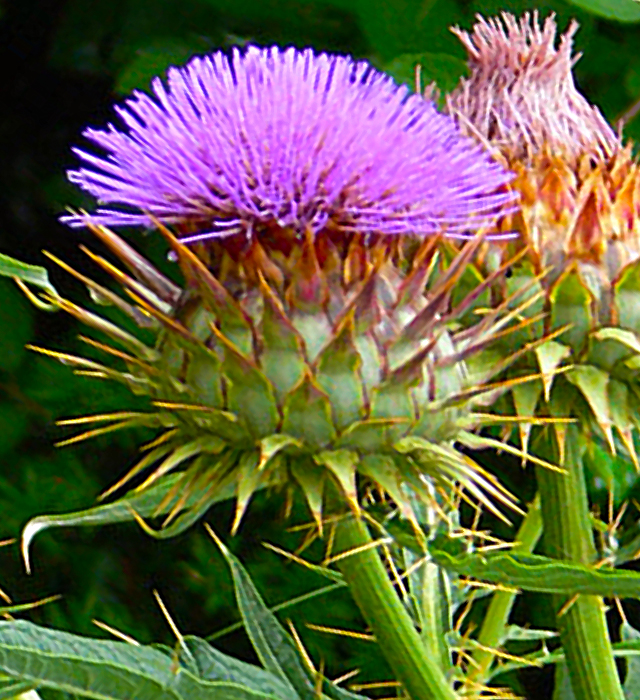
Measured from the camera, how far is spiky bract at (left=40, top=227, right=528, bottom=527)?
743 mm

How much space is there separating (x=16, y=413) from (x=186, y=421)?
2.65 feet

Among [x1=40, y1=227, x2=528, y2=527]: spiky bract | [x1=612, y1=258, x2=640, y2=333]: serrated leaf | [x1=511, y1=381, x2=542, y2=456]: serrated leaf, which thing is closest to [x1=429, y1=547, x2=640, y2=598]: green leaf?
[x1=40, y1=227, x2=528, y2=527]: spiky bract

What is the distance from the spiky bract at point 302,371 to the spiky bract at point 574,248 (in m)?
0.11

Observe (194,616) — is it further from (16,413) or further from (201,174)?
(201,174)

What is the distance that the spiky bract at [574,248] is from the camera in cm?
87

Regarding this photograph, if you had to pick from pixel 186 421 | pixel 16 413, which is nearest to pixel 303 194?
pixel 186 421

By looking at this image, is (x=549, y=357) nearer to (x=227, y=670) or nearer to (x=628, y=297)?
(x=628, y=297)

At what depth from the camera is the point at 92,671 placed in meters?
0.68

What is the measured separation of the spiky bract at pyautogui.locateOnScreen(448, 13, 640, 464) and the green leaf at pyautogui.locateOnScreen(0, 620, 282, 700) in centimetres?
33

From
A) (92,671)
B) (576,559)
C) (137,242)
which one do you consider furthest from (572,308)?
(137,242)

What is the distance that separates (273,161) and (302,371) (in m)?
0.15

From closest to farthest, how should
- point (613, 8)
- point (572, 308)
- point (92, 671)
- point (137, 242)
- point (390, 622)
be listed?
point (92, 671) < point (390, 622) < point (572, 308) < point (613, 8) < point (137, 242)

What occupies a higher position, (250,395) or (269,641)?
(250,395)

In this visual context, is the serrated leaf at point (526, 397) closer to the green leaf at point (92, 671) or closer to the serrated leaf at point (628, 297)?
the serrated leaf at point (628, 297)
